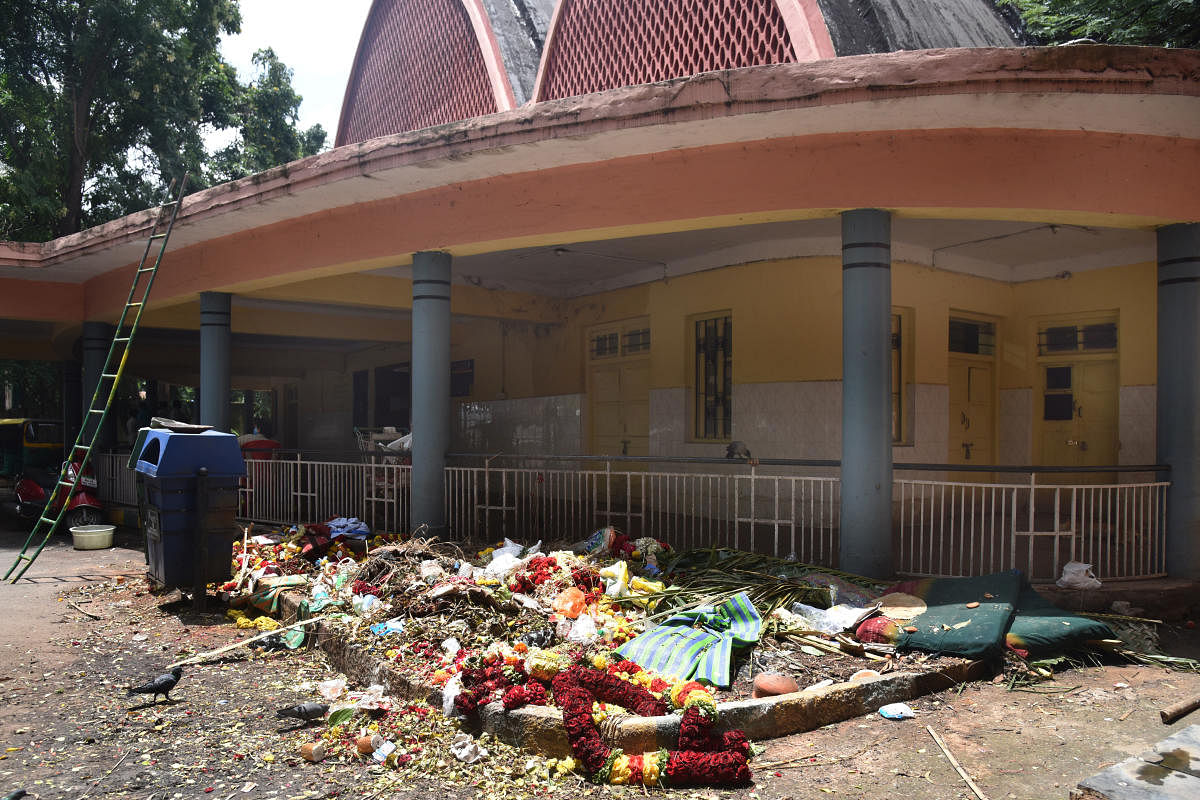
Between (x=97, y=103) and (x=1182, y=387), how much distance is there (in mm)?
20957

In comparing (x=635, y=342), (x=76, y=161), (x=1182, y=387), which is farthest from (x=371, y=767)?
(x=76, y=161)

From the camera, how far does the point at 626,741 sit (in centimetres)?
376

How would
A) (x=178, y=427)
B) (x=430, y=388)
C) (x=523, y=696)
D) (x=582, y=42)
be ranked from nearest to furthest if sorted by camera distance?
(x=523, y=696), (x=178, y=427), (x=430, y=388), (x=582, y=42)

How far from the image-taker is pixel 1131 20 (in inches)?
351

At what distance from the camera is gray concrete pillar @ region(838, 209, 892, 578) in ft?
20.1

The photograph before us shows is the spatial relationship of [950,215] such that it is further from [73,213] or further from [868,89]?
[73,213]

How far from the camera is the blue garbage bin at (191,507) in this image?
650 centimetres

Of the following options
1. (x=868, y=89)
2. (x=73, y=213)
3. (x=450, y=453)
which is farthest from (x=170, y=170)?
(x=868, y=89)

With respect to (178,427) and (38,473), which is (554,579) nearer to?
(178,427)

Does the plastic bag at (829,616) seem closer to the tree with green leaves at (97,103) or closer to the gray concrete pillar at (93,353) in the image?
the gray concrete pillar at (93,353)

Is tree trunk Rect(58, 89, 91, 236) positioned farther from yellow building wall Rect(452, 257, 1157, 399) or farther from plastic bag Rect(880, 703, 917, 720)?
plastic bag Rect(880, 703, 917, 720)

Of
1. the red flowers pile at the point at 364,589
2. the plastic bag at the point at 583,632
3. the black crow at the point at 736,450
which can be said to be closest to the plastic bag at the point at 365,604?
the red flowers pile at the point at 364,589

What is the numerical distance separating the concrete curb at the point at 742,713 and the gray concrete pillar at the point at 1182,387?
287cm

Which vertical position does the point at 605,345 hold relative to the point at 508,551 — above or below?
above
